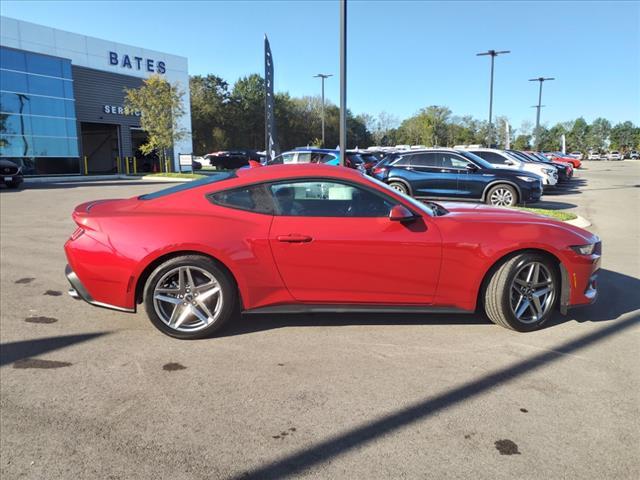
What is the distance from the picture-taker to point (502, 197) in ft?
41.7

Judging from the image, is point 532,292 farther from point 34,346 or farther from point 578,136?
point 578,136

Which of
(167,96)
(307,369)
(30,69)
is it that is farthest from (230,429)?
(30,69)

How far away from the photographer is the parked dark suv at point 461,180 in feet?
41.6

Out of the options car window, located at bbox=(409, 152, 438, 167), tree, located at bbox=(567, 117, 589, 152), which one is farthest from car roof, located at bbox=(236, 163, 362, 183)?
tree, located at bbox=(567, 117, 589, 152)

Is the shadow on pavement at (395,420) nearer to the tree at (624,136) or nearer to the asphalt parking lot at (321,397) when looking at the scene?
the asphalt parking lot at (321,397)

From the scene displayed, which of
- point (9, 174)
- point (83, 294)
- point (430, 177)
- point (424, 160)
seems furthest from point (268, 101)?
point (83, 294)

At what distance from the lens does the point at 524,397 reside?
10.1ft

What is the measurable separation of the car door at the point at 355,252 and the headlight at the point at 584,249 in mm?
1235

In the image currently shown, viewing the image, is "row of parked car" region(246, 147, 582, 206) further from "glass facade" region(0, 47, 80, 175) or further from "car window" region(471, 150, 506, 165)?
"glass facade" region(0, 47, 80, 175)

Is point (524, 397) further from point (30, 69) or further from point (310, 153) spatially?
point (30, 69)

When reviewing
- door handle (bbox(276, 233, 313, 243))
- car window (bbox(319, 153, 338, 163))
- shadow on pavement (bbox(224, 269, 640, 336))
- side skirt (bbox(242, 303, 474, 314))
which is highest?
car window (bbox(319, 153, 338, 163))

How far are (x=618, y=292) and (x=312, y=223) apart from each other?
12.4ft

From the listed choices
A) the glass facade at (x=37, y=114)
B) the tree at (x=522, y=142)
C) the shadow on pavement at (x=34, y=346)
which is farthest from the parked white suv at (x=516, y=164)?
the tree at (x=522, y=142)

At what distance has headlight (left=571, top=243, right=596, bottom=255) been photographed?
4.08 meters
